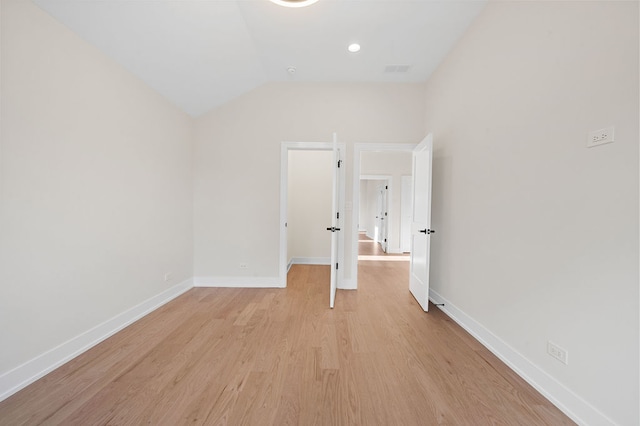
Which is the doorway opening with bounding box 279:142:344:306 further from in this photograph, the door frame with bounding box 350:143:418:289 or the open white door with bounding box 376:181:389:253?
the open white door with bounding box 376:181:389:253

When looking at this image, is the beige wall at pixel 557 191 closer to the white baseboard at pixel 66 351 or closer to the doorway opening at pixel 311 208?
the doorway opening at pixel 311 208

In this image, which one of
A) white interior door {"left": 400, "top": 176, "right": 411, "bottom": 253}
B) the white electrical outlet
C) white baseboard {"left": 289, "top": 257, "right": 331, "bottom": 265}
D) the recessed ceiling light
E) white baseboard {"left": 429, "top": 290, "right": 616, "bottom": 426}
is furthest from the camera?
white interior door {"left": 400, "top": 176, "right": 411, "bottom": 253}

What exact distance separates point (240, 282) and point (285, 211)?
127 centimetres

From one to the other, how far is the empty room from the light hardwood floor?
0.02 m

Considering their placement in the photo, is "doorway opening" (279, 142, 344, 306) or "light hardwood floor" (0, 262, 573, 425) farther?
"doorway opening" (279, 142, 344, 306)

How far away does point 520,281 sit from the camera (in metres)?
1.82

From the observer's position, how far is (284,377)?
172cm

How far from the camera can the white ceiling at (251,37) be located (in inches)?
79.2

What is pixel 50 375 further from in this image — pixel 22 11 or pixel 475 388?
pixel 475 388

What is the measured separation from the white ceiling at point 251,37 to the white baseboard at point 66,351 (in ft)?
8.01

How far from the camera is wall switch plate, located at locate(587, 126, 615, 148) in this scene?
127cm

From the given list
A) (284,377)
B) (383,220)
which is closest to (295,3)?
(284,377)

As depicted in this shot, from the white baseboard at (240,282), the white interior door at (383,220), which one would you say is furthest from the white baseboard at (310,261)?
the white interior door at (383,220)

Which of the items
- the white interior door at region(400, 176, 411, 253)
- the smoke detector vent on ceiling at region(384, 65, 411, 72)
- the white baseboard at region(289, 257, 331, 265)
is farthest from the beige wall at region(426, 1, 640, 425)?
the white interior door at region(400, 176, 411, 253)
